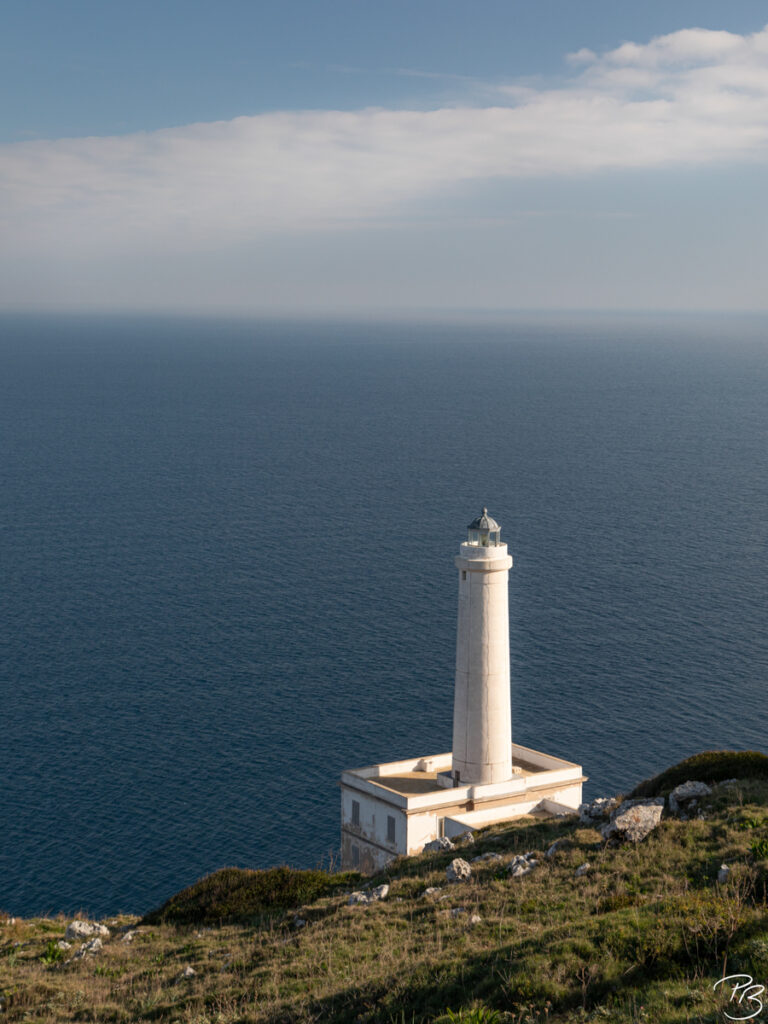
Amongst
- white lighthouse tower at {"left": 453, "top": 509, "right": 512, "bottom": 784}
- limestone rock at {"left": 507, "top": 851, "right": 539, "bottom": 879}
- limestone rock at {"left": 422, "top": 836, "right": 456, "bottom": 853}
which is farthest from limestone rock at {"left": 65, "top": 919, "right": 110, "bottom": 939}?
white lighthouse tower at {"left": 453, "top": 509, "right": 512, "bottom": 784}

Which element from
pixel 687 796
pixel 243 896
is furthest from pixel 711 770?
pixel 243 896

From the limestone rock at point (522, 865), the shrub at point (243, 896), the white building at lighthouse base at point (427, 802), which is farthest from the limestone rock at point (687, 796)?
the white building at lighthouse base at point (427, 802)

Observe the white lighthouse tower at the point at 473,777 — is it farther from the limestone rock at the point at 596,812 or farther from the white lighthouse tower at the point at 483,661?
the limestone rock at the point at 596,812

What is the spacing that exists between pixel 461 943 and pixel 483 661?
22430 millimetres

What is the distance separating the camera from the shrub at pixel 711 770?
30.2m

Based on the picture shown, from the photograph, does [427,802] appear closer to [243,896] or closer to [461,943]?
[243,896]

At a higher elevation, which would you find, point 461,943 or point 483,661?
point 483,661

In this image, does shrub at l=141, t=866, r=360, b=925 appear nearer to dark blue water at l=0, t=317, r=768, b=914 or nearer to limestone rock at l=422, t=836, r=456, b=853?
limestone rock at l=422, t=836, r=456, b=853

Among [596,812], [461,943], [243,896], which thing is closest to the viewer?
[461,943]

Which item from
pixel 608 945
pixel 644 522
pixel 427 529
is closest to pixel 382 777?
pixel 608 945

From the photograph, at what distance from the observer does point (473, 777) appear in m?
43.1

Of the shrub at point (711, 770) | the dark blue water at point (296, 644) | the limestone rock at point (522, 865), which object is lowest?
the dark blue water at point (296, 644)

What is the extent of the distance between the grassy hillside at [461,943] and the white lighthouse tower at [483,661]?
457 inches

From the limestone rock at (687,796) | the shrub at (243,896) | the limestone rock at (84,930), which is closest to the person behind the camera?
the limestone rock at (687,796)
